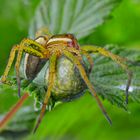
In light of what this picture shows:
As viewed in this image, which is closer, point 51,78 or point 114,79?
point 51,78

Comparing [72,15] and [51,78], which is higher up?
[72,15]

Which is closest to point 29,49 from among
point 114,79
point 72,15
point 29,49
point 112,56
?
point 29,49

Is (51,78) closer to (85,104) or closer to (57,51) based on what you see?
(57,51)

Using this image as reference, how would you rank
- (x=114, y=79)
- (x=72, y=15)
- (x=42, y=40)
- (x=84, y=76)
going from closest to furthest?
(x=84, y=76) → (x=42, y=40) → (x=114, y=79) → (x=72, y=15)

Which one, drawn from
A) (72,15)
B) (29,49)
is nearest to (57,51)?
(29,49)

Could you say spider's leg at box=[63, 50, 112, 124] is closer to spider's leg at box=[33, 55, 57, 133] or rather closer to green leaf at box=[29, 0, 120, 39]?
spider's leg at box=[33, 55, 57, 133]

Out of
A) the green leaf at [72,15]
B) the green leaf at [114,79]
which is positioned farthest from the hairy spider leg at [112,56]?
the green leaf at [72,15]

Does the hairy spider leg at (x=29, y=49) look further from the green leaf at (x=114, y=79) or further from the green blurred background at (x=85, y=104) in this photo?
the green blurred background at (x=85, y=104)

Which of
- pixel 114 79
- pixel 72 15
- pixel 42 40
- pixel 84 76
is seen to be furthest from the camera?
pixel 72 15
